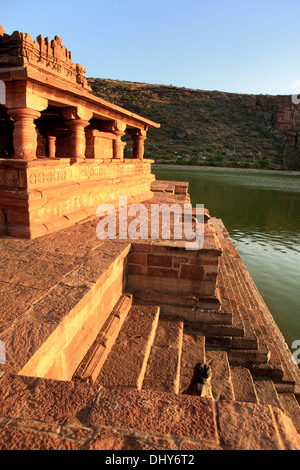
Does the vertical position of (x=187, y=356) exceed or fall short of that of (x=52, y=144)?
it falls short

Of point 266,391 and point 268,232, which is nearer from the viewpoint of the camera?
point 266,391

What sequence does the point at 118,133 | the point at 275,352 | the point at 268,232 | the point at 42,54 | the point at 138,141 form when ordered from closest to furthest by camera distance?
the point at 275,352 < the point at 42,54 < the point at 118,133 < the point at 138,141 < the point at 268,232

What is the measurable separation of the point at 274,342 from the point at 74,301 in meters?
3.20

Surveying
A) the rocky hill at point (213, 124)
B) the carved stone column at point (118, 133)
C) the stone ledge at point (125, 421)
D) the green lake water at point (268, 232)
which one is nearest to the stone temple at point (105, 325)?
the stone ledge at point (125, 421)

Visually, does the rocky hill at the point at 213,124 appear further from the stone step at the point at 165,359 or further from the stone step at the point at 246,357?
the stone step at the point at 165,359

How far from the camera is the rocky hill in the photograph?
134ft

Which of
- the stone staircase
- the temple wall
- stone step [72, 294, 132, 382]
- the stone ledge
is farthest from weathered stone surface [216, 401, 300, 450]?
the temple wall

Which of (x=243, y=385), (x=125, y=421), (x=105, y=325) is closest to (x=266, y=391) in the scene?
(x=243, y=385)

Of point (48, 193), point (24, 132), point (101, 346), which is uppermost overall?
point (24, 132)

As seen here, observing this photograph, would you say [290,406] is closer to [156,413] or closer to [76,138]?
[156,413]

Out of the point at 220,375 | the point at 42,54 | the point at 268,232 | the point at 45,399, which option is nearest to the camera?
the point at 45,399

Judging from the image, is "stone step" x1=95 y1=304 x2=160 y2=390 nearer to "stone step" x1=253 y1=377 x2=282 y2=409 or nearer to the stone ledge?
the stone ledge

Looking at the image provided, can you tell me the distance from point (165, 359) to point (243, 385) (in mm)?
1052

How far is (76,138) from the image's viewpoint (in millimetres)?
4910
